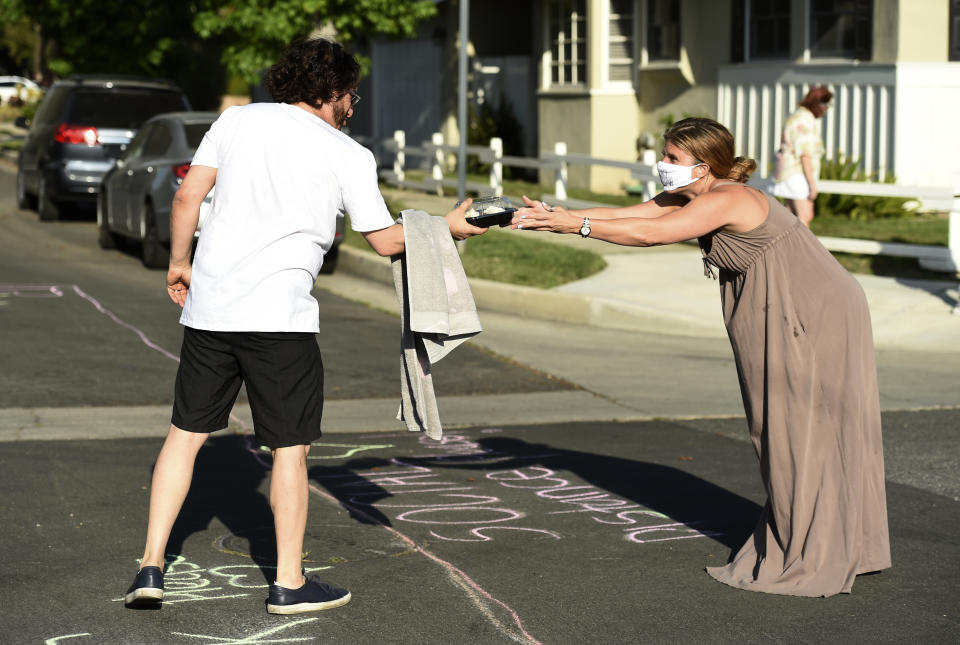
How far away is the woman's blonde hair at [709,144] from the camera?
5.18m

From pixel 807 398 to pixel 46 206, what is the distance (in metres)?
15.7

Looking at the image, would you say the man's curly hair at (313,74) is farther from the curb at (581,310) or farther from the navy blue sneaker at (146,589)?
the curb at (581,310)

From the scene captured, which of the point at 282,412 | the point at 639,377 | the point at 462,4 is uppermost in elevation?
the point at 462,4

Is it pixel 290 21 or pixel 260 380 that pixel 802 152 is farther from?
pixel 290 21

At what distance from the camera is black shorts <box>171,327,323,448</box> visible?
15.3ft

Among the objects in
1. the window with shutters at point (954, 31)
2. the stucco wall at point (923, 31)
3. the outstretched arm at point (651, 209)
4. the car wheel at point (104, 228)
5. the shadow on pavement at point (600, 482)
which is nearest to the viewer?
the outstretched arm at point (651, 209)

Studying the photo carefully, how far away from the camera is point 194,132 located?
1451 cm

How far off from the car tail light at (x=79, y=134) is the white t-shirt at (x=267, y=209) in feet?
46.7

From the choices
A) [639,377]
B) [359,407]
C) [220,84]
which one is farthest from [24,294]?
[220,84]

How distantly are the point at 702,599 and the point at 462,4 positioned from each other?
10.4 metres

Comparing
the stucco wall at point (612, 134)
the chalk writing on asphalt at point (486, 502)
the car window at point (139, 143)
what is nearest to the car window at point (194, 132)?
the car window at point (139, 143)

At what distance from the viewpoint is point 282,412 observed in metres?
4.68

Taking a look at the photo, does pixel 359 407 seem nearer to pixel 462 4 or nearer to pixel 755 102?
pixel 462 4

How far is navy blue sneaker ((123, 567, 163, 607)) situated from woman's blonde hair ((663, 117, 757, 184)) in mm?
2426
